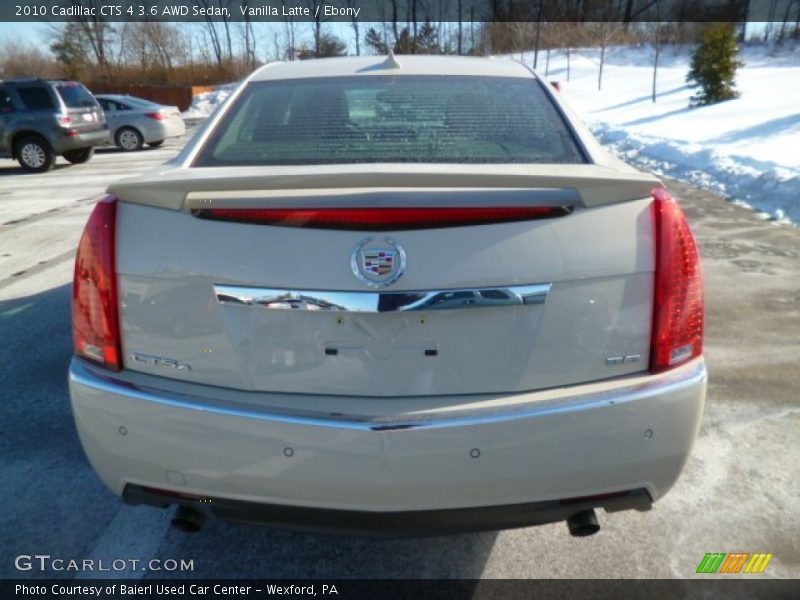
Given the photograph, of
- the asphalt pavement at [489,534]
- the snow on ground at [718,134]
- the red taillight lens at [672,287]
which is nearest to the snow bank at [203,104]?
the snow on ground at [718,134]

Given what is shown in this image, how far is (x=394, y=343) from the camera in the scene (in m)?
1.80

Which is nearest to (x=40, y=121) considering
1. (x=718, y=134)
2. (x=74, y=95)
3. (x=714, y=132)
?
(x=74, y=95)

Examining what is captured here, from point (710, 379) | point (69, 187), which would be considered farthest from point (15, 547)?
point (69, 187)

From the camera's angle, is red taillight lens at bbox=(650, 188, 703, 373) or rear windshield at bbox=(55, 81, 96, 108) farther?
rear windshield at bbox=(55, 81, 96, 108)

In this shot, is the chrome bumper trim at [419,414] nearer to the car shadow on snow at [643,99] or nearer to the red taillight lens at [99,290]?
the red taillight lens at [99,290]

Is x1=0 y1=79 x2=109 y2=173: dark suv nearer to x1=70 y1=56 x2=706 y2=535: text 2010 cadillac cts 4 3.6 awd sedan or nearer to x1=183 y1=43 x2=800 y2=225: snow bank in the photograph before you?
x1=183 y1=43 x2=800 y2=225: snow bank

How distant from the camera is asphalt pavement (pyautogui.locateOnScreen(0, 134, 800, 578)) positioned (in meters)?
2.43

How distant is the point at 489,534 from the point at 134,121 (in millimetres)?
→ 18363

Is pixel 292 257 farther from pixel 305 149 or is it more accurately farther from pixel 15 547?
pixel 15 547

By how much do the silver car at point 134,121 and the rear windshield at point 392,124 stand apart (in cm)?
1710

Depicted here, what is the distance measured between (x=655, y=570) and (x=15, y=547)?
2520 mm

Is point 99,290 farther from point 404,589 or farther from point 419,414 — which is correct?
point 404,589

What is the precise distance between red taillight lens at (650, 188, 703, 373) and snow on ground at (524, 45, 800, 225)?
6784mm

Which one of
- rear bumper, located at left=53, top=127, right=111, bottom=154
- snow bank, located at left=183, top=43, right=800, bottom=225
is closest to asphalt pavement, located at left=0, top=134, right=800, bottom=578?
snow bank, located at left=183, top=43, right=800, bottom=225
